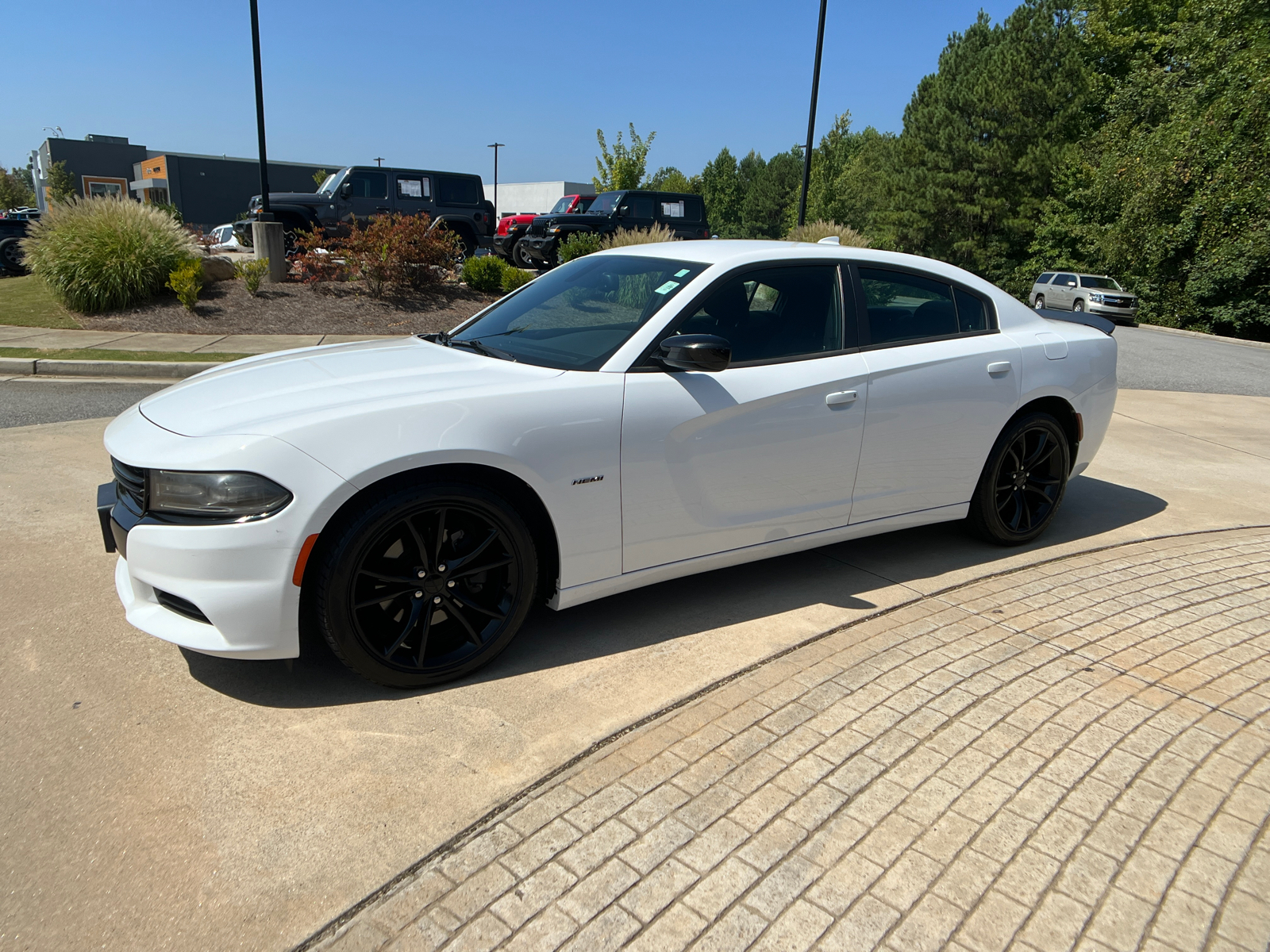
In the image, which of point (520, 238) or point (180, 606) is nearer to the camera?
point (180, 606)

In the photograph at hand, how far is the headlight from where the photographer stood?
277cm

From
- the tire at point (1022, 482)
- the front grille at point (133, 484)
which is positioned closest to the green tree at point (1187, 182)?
the tire at point (1022, 482)

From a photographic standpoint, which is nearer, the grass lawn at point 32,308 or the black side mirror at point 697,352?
the black side mirror at point 697,352

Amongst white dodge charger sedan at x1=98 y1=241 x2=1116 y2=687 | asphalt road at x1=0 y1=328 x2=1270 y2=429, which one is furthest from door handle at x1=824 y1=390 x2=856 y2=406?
asphalt road at x1=0 y1=328 x2=1270 y2=429

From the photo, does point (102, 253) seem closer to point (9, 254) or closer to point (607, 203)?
point (607, 203)

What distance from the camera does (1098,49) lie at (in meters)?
A: 40.4

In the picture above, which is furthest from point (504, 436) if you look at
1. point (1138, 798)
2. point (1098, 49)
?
point (1098, 49)

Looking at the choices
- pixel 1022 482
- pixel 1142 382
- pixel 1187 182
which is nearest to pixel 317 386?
pixel 1022 482

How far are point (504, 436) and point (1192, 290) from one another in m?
31.9

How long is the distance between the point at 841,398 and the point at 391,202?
17.3 metres

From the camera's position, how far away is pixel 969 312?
4.58 meters

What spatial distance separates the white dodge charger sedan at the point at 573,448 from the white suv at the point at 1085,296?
26.2 m

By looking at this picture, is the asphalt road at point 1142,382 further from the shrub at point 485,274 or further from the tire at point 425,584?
the shrub at point 485,274

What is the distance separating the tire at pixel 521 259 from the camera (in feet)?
64.6
